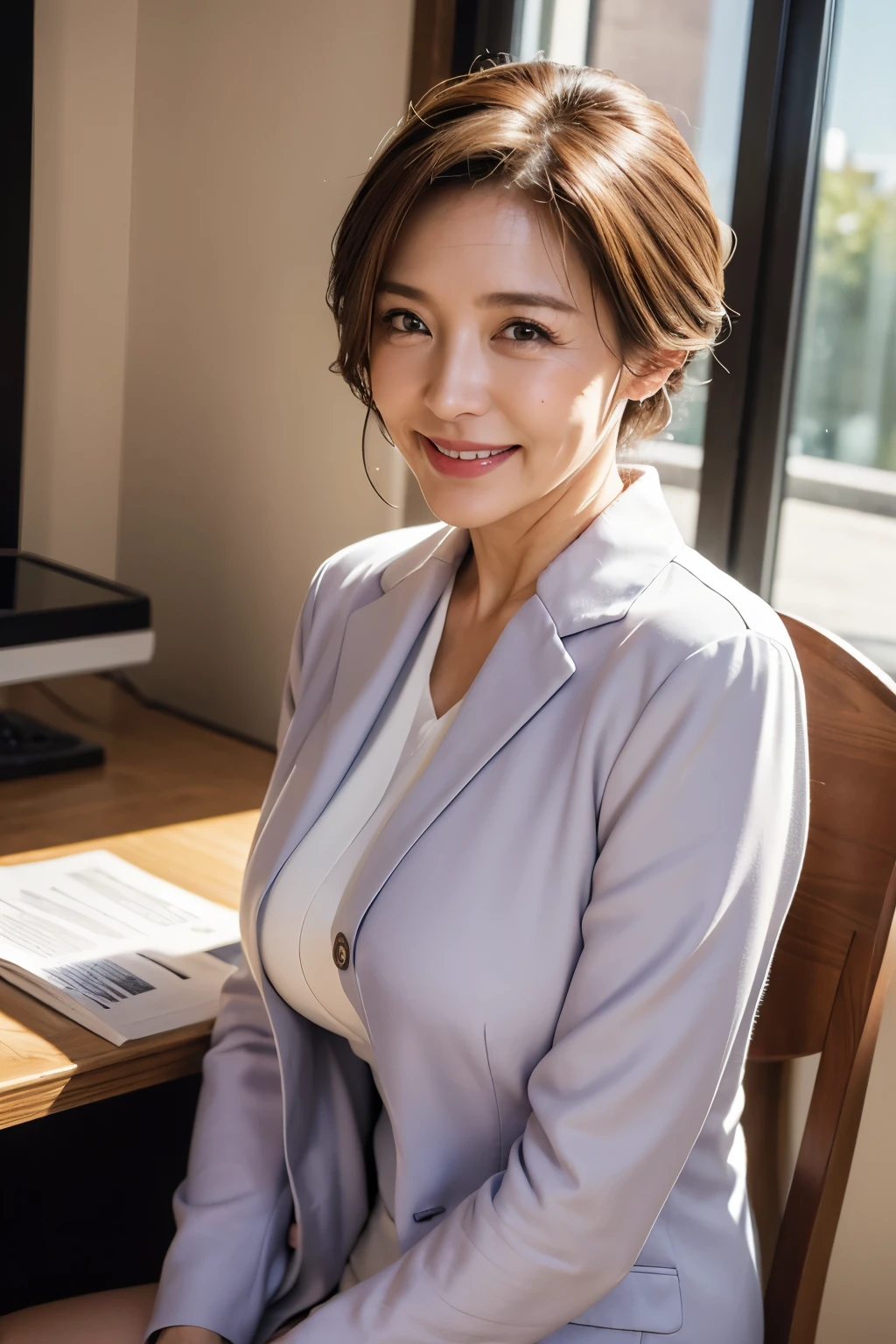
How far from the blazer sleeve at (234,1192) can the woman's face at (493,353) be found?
1.14 ft

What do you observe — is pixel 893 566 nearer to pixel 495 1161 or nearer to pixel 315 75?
pixel 495 1161

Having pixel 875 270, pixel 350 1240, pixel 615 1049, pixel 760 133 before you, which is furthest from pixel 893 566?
pixel 350 1240

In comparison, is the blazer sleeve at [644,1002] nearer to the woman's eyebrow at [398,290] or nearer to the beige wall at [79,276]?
the woman's eyebrow at [398,290]

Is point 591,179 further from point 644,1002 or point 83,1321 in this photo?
point 83,1321

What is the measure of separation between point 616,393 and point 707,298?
3.7 inches

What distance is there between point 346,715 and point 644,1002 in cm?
37

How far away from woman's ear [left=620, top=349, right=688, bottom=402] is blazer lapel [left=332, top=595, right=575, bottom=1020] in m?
0.17

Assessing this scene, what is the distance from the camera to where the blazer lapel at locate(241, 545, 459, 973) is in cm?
110

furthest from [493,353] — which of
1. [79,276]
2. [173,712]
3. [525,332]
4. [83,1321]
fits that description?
[79,276]

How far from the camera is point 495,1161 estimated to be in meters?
0.99

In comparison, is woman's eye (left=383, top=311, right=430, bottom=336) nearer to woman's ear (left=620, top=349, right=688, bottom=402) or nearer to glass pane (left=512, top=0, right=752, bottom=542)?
woman's ear (left=620, top=349, right=688, bottom=402)

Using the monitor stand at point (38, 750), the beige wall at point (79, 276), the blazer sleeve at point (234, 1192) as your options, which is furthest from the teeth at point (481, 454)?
the beige wall at point (79, 276)

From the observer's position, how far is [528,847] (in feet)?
3.09

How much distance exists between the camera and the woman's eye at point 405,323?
1033mm
